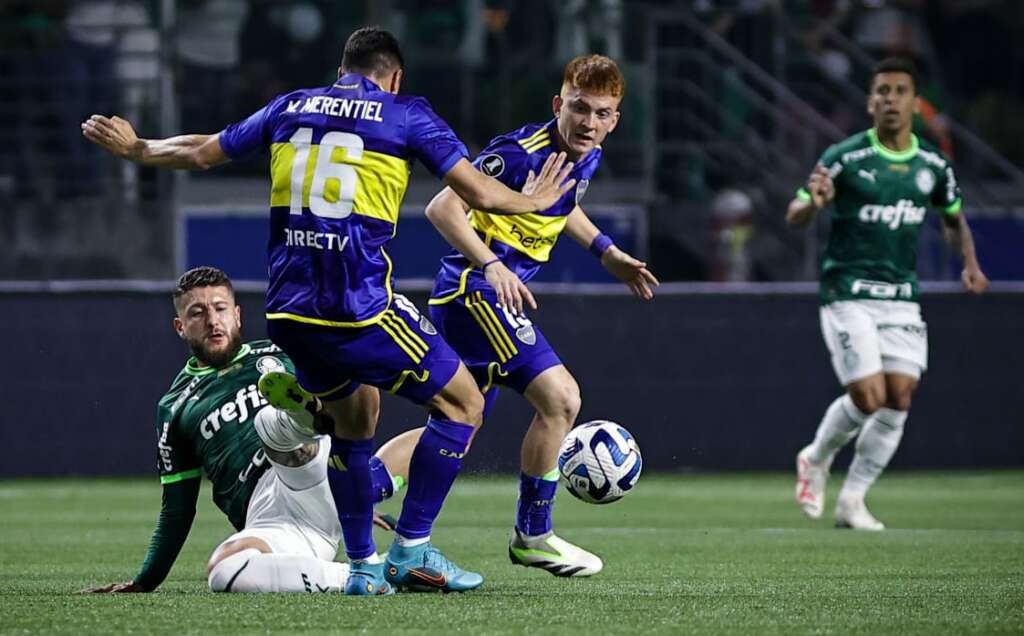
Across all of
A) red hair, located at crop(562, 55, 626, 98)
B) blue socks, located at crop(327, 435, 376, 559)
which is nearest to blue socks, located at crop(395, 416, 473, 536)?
blue socks, located at crop(327, 435, 376, 559)

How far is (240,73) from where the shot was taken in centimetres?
1543

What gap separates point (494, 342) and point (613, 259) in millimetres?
709

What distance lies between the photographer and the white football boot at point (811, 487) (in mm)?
9641

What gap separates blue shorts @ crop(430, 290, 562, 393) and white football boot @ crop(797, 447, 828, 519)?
3.57 metres

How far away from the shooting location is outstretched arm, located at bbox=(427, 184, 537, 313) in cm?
554

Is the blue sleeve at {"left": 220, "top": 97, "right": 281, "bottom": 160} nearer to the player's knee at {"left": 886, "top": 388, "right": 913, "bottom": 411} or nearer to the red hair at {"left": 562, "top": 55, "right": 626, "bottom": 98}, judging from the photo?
the red hair at {"left": 562, "top": 55, "right": 626, "bottom": 98}

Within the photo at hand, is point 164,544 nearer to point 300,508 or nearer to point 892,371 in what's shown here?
point 300,508

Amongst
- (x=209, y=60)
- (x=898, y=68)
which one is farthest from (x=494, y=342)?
(x=209, y=60)

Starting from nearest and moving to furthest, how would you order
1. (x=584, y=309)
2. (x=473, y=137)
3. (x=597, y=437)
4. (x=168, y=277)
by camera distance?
1. (x=597, y=437)
2. (x=584, y=309)
3. (x=168, y=277)
4. (x=473, y=137)

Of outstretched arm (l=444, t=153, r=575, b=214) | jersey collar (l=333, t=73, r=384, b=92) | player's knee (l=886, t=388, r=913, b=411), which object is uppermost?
jersey collar (l=333, t=73, r=384, b=92)

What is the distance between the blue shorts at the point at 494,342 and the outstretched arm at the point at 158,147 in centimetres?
123

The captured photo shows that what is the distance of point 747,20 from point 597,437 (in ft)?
37.5

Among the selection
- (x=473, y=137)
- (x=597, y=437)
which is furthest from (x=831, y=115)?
(x=597, y=437)

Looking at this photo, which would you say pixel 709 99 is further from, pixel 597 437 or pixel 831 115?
pixel 597 437
